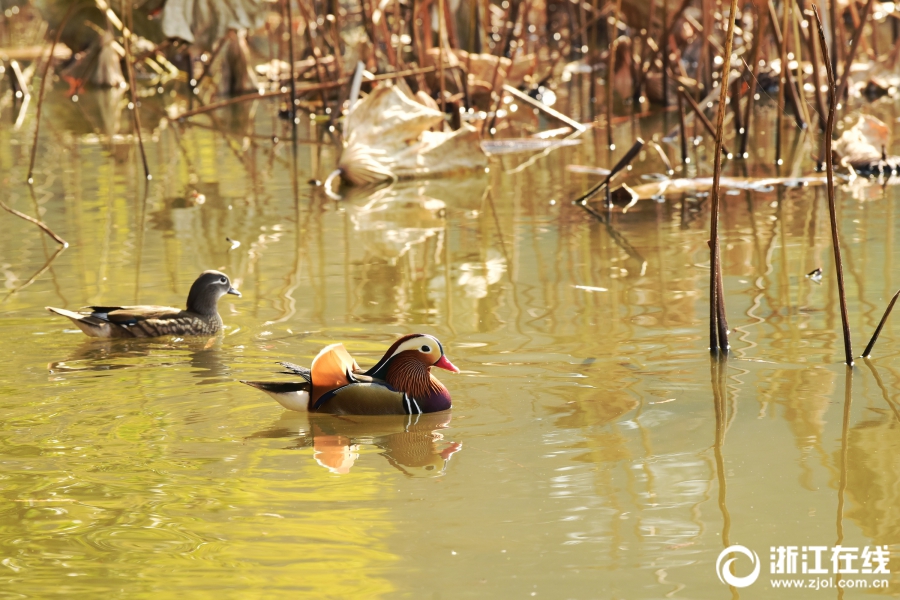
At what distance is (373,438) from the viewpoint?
3482 mm

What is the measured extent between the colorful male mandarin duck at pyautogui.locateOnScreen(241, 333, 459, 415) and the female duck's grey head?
1018 mm

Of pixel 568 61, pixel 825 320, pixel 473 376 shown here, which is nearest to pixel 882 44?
pixel 568 61

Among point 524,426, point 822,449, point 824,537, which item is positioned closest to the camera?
point 824,537

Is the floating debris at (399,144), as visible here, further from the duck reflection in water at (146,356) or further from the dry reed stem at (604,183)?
the duck reflection in water at (146,356)

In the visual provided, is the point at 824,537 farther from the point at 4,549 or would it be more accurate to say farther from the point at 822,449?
the point at 4,549

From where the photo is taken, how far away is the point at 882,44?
45.0ft

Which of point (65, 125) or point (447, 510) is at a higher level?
point (65, 125)

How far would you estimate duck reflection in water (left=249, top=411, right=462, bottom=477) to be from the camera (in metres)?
3.25

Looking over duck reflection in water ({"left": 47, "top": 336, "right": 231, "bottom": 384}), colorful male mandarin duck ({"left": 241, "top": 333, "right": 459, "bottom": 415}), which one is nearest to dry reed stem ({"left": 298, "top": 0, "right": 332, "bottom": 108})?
duck reflection in water ({"left": 47, "top": 336, "right": 231, "bottom": 384})

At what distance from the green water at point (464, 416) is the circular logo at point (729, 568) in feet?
0.07

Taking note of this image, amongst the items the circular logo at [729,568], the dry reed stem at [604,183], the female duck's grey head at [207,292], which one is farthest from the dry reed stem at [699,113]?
the circular logo at [729,568]

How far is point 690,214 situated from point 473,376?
2970 millimetres

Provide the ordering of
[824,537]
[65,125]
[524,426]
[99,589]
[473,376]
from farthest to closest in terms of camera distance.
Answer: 1. [65,125]
2. [473,376]
3. [524,426]
4. [824,537]
5. [99,589]

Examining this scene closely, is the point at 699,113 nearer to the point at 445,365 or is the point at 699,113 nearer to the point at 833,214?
the point at 833,214
